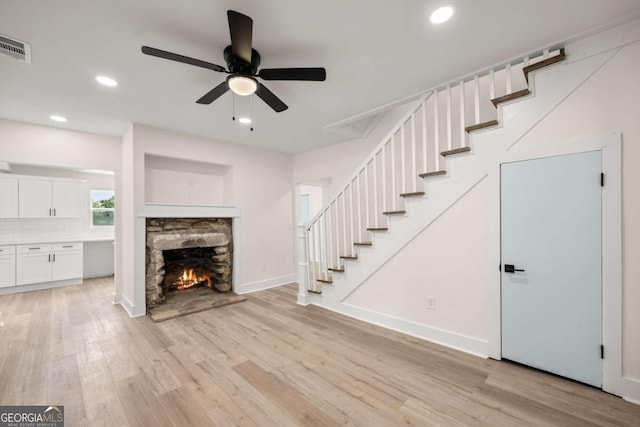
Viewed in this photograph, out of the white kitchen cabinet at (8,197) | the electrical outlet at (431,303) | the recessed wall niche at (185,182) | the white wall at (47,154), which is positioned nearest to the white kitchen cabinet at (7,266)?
the white wall at (47,154)

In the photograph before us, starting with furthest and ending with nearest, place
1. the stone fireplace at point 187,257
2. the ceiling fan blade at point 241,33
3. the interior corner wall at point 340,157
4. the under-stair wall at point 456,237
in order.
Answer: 1. the interior corner wall at point 340,157
2. the stone fireplace at point 187,257
3. the under-stair wall at point 456,237
4. the ceiling fan blade at point 241,33

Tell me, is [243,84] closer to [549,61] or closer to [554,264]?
[549,61]

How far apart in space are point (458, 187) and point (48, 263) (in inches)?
286

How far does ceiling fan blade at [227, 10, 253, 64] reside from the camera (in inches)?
60.7

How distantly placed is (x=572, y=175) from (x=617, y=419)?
1.73 m

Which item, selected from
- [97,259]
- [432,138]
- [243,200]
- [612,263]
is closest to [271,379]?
[612,263]

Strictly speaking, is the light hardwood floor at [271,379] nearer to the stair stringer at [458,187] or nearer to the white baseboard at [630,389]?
the white baseboard at [630,389]

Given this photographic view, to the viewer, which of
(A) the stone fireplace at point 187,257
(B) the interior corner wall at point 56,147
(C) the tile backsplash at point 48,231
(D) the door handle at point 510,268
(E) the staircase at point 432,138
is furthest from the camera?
(C) the tile backsplash at point 48,231

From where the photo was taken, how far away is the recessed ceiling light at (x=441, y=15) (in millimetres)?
1756

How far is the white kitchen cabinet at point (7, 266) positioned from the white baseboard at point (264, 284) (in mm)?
4020

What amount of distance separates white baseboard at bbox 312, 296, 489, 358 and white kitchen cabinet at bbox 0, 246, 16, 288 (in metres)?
5.83

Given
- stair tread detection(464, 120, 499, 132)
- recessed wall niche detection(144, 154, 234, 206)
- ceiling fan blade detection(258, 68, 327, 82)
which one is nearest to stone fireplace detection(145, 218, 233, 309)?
recessed wall niche detection(144, 154, 234, 206)

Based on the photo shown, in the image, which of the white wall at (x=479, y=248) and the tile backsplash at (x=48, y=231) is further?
the tile backsplash at (x=48, y=231)

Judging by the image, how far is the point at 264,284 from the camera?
505 centimetres
